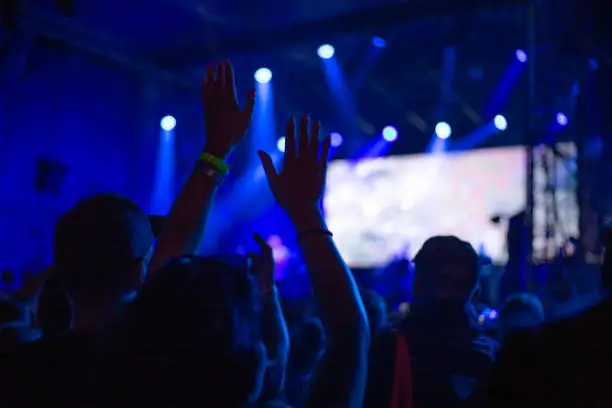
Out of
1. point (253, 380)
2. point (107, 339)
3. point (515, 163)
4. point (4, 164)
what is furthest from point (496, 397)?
point (515, 163)

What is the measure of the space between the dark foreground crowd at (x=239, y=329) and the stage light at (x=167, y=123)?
405 inches

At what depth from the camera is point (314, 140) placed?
1522 mm

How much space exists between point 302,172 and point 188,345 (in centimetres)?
50

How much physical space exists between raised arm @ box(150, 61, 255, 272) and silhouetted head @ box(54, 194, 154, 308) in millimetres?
338

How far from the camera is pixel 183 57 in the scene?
1072 cm

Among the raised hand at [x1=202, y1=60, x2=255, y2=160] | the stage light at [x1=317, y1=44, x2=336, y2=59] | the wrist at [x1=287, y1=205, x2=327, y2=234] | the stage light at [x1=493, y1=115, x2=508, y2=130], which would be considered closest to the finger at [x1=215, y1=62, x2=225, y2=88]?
the raised hand at [x1=202, y1=60, x2=255, y2=160]

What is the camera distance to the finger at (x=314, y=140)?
1.51m

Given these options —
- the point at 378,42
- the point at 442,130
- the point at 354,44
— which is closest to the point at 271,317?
the point at 378,42

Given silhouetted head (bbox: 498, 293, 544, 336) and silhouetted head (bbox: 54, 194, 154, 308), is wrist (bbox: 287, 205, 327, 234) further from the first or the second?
silhouetted head (bbox: 498, 293, 544, 336)

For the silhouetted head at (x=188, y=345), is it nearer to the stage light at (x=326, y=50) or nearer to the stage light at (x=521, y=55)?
the stage light at (x=326, y=50)

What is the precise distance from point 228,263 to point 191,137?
11.8 metres

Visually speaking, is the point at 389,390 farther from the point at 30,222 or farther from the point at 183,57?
the point at 183,57

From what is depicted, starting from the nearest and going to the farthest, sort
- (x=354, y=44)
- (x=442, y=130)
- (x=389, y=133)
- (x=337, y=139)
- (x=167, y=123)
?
(x=354, y=44) → (x=167, y=123) → (x=442, y=130) → (x=389, y=133) → (x=337, y=139)

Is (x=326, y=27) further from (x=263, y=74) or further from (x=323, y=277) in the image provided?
(x=323, y=277)
